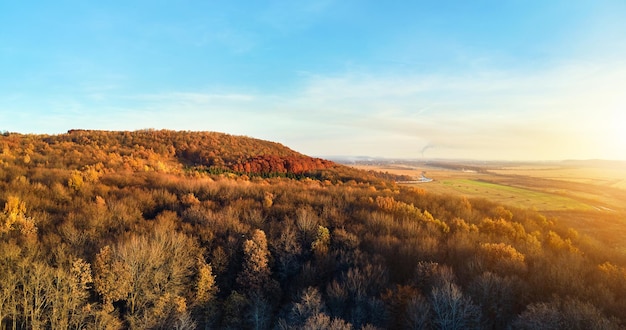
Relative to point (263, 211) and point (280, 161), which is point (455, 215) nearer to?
point (263, 211)

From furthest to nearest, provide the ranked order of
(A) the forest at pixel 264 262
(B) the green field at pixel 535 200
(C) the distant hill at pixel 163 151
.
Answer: (B) the green field at pixel 535 200 < (C) the distant hill at pixel 163 151 < (A) the forest at pixel 264 262

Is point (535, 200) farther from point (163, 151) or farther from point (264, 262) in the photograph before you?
point (163, 151)

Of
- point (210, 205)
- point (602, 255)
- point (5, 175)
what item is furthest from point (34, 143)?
point (602, 255)

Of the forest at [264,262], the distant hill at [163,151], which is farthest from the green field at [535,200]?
the distant hill at [163,151]

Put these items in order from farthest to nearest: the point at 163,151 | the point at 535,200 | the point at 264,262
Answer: the point at 535,200 → the point at 163,151 → the point at 264,262

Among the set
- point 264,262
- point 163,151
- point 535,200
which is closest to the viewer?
point 264,262

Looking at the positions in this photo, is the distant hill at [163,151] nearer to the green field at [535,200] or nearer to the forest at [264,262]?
the forest at [264,262]

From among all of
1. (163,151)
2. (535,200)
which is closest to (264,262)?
(163,151)

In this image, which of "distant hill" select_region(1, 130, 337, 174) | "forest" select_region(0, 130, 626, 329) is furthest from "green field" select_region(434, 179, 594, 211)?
"distant hill" select_region(1, 130, 337, 174)

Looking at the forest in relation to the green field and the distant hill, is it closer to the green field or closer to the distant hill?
the distant hill
